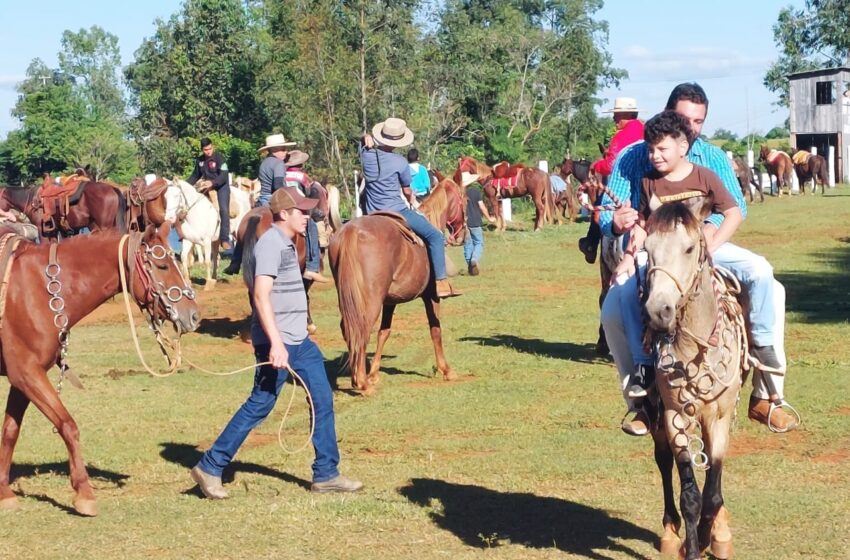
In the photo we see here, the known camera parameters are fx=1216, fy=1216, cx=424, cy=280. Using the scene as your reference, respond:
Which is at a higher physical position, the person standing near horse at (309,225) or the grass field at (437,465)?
the person standing near horse at (309,225)

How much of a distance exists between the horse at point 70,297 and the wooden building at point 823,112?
5566cm

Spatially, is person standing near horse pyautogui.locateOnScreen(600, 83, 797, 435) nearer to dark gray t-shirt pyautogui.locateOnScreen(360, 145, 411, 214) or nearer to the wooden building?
dark gray t-shirt pyautogui.locateOnScreen(360, 145, 411, 214)

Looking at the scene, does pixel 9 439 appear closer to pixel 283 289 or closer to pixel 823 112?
pixel 283 289

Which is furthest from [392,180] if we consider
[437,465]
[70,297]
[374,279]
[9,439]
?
[9,439]

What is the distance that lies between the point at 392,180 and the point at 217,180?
917 cm

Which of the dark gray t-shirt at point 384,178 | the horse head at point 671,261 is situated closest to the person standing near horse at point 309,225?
the dark gray t-shirt at point 384,178

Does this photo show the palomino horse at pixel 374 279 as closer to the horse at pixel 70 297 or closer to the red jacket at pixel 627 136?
the red jacket at pixel 627 136

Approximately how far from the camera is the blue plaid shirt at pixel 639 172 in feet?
22.1

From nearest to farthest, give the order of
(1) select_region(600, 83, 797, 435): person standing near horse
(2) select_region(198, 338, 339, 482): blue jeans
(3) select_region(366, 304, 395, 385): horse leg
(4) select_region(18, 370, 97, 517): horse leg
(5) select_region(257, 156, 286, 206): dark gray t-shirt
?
(1) select_region(600, 83, 797, 435): person standing near horse, (4) select_region(18, 370, 97, 517): horse leg, (2) select_region(198, 338, 339, 482): blue jeans, (3) select_region(366, 304, 395, 385): horse leg, (5) select_region(257, 156, 286, 206): dark gray t-shirt

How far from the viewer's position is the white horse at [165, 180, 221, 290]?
68.8 feet

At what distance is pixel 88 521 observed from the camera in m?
7.77

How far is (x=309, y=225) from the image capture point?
14891 mm

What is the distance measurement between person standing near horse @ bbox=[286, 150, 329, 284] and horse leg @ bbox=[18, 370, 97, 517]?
639cm

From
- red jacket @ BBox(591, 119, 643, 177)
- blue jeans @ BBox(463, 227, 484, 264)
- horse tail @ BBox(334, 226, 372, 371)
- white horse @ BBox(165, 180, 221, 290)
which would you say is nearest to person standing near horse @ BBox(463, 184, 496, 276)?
blue jeans @ BBox(463, 227, 484, 264)
